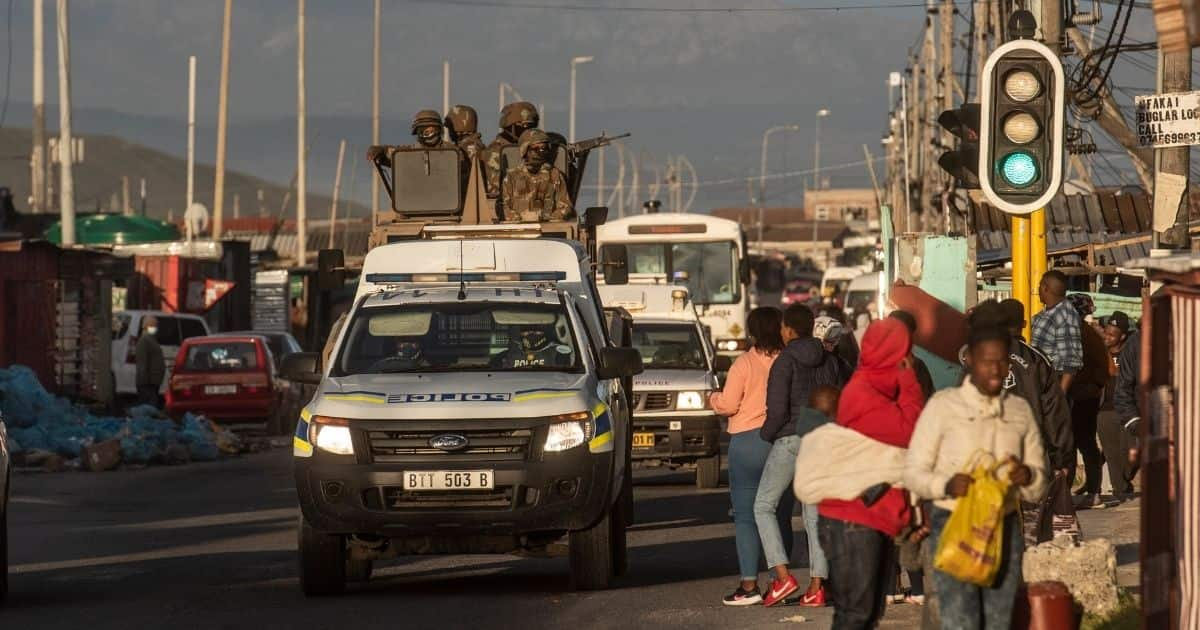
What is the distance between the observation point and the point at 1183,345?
27.8ft

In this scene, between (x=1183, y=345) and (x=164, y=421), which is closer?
(x=1183, y=345)

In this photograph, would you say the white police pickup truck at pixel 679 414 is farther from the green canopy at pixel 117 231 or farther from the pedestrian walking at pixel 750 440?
the green canopy at pixel 117 231

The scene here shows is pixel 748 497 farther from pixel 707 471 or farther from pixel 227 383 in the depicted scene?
pixel 227 383

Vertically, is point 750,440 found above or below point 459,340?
below

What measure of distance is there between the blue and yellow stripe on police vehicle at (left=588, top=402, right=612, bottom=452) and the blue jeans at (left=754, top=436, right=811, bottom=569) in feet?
3.76

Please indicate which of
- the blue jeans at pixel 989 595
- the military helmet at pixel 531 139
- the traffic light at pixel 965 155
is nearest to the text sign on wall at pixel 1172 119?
the traffic light at pixel 965 155

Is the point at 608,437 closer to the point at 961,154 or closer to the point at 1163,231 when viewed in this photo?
the point at 961,154

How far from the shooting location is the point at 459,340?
14508mm

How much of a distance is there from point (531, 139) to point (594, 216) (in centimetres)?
119

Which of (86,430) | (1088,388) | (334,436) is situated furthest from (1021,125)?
(86,430)

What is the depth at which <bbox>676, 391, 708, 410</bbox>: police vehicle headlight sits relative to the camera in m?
22.9

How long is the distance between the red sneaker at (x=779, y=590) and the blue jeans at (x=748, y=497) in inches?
6.6

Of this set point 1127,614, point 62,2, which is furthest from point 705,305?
point 1127,614

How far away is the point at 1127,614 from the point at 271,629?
4529 millimetres
